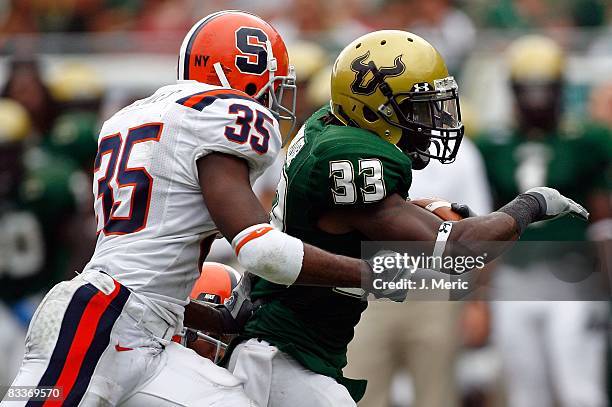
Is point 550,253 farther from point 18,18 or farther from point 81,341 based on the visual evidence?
point 18,18

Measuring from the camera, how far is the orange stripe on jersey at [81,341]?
3502mm

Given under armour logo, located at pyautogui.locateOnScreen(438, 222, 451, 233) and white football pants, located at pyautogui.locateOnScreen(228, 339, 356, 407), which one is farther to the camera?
white football pants, located at pyautogui.locateOnScreen(228, 339, 356, 407)

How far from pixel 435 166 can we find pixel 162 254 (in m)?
2.75

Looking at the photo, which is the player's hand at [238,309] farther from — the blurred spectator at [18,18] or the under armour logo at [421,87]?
the blurred spectator at [18,18]

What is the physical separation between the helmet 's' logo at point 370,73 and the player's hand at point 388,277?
1.95ft

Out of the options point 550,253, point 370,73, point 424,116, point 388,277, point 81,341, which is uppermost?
point 370,73

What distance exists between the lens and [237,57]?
4.00m

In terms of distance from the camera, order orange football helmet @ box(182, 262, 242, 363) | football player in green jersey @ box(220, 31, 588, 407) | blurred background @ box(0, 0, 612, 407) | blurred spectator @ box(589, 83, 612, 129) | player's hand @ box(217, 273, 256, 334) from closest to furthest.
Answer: football player in green jersey @ box(220, 31, 588, 407)
player's hand @ box(217, 273, 256, 334)
orange football helmet @ box(182, 262, 242, 363)
blurred background @ box(0, 0, 612, 407)
blurred spectator @ box(589, 83, 612, 129)

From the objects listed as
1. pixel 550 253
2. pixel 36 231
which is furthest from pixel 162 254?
pixel 36 231

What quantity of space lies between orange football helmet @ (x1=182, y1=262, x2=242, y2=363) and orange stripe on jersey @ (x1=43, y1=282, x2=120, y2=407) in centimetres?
80

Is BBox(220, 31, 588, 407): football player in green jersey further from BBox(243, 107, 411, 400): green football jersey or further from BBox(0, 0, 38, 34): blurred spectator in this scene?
BBox(0, 0, 38, 34): blurred spectator

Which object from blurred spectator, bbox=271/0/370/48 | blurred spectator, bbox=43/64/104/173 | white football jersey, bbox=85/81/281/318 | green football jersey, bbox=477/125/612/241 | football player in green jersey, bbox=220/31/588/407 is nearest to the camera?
white football jersey, bbox=85/81/281/318

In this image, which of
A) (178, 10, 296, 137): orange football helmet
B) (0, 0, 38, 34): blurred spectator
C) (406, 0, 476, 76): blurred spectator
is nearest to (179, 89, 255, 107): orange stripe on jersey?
(178, 10, 296, 137): orange football helmet

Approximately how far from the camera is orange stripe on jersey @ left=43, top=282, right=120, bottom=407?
3502 millimetres
